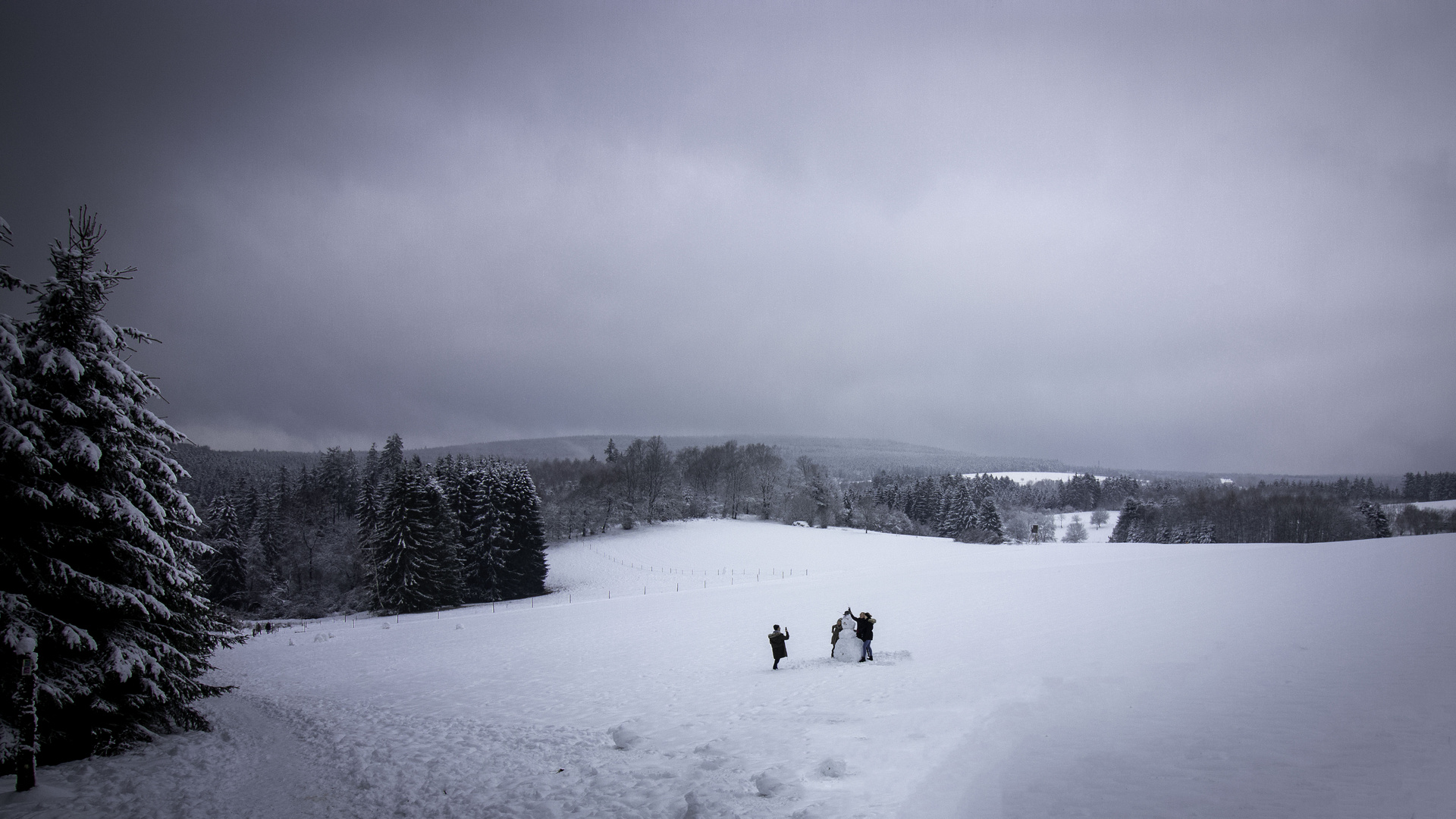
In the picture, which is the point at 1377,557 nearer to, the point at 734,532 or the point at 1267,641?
the point at 1267,641

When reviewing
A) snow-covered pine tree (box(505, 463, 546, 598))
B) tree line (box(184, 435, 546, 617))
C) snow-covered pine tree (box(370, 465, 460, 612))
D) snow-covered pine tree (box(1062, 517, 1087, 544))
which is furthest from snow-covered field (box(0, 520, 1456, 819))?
snow-covered pine tree (box(1062, 517, 1087, 544))

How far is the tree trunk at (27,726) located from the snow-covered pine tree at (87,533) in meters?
0.34

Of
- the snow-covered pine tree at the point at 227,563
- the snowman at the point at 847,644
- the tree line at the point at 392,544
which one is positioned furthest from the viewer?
the snow-covered pine tree at the point at 227,563

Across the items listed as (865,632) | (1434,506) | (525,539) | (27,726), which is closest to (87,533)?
(27,726)

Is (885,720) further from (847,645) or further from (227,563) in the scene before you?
(227,563)

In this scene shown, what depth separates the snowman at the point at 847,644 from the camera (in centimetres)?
1669

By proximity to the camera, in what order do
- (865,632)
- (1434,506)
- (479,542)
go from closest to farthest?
(865,632), (479,542), (1434,506)

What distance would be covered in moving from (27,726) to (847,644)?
1583cm

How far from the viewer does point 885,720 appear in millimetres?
11117

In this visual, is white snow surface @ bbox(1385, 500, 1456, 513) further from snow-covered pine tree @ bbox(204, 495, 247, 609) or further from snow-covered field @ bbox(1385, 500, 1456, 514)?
snow-covered pine tree @ bbox(204, 495, 247, 609)

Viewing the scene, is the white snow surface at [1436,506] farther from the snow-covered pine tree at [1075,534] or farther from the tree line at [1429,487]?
the snow-covered pine tree at [1075,534]

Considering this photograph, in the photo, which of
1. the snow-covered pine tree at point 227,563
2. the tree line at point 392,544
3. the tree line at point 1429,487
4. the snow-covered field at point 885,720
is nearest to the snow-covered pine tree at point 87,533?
the snow-covered field at point 885,720

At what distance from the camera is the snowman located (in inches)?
657

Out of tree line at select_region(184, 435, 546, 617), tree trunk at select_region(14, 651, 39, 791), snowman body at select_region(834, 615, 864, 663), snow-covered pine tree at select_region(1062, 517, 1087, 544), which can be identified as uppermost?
tree trunk at select_region(14, 651, 39, 791)
